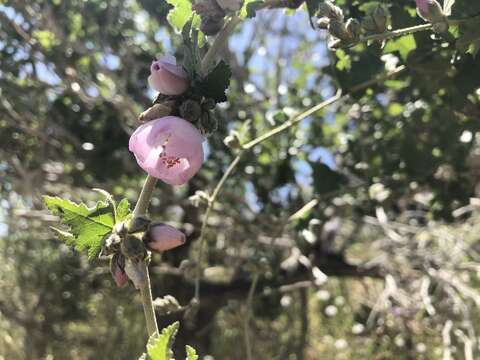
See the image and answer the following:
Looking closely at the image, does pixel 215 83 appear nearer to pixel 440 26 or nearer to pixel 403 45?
pixel 440 26

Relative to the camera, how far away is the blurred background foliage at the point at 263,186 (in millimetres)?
1229

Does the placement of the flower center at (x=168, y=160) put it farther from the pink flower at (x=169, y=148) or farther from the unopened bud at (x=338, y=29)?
the unopened bud at (x=338, y=29)

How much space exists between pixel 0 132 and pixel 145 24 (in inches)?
26.9

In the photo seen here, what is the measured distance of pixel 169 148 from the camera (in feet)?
1.74

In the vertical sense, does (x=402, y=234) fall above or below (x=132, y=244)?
below

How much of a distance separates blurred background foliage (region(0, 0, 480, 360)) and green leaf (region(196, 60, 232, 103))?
32 centimetres

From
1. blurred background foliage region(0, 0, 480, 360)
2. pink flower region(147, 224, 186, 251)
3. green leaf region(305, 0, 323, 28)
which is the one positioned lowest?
blurred background foliage region(0, 0, 480, 360)

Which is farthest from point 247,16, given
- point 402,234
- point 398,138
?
point 402,234

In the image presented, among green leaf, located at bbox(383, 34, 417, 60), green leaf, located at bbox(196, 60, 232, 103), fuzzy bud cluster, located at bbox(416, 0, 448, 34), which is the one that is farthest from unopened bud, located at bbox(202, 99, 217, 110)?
green leaf, located at bbox(383, 34, 417, 60)

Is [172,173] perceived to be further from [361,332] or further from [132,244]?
[361,332]

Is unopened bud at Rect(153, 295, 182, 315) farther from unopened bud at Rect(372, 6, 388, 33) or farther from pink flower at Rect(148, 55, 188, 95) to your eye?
unopened bud at Rect(372, 6, 388, 33)

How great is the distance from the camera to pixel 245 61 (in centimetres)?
192

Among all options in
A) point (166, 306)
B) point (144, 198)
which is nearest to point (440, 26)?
point (144, 198)

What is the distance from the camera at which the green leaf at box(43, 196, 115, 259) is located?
0.56m
